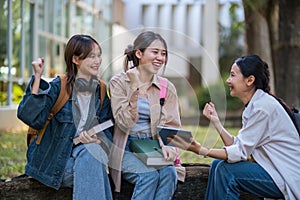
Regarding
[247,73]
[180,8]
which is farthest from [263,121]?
[180,8]

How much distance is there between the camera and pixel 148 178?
3119 millimetres

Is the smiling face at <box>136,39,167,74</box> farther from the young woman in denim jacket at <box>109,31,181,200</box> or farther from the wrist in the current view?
the wrist

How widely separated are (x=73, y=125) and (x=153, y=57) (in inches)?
25.0

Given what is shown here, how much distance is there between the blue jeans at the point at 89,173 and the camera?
307 centimetres

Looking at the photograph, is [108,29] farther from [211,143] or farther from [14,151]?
[211,143]

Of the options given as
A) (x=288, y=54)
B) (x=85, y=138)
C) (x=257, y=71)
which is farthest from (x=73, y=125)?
(x=288, y=54)

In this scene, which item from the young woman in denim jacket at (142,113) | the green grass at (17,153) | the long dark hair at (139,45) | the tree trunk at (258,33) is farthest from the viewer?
the tree trunk at (258,33)

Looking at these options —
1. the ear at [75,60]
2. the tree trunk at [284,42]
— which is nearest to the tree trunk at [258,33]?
the tree trunk at [284,42]

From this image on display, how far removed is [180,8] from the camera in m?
21.5

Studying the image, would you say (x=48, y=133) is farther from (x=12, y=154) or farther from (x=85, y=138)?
(x=12, y=154)

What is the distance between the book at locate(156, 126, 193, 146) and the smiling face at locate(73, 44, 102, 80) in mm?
534

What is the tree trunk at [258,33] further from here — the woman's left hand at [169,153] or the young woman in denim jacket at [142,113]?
the woman's left hand at [169,153]

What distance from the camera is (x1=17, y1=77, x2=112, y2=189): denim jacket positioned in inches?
123

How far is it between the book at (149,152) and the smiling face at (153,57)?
442 millimetres
